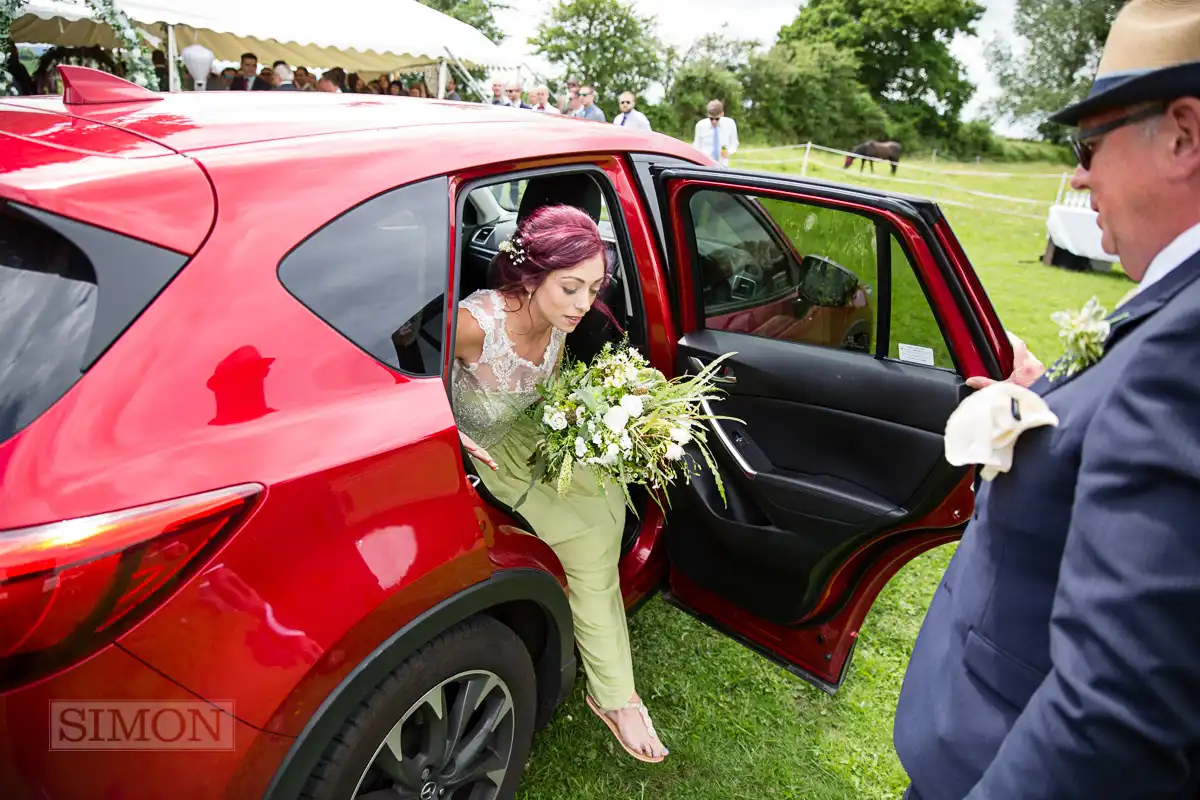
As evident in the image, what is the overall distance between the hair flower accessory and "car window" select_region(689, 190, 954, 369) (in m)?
0.56

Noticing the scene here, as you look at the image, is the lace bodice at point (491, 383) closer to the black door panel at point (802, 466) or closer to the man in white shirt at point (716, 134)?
the black door panel at point (802, 466)

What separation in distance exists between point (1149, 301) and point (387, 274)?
4.12 feet

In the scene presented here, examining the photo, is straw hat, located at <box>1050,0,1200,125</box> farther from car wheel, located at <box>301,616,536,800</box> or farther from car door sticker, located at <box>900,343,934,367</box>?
car wheel, located at <box>301,616,536,800</box>

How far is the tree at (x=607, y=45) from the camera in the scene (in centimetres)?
3488

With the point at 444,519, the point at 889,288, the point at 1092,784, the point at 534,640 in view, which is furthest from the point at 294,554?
the point at 889,288

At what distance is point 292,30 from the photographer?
8.80m

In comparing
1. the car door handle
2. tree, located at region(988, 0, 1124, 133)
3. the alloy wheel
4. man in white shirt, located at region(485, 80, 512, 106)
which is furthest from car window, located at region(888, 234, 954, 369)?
tree, located at region(988, 0, 1124, 133)

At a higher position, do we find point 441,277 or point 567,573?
point 441,277

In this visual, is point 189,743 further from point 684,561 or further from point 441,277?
point 684,561

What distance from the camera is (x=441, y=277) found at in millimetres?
1600

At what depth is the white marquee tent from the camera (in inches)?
316

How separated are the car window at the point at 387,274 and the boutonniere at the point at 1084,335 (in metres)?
1.12

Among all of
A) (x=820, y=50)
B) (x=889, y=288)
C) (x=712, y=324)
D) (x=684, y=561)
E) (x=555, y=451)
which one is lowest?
(x=684, y=561)

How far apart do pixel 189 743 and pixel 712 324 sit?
5.83 ft
